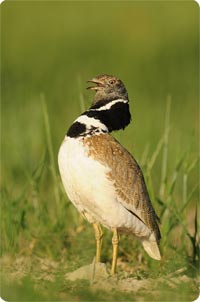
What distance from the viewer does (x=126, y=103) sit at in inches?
206

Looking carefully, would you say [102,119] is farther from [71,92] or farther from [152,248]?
[71,92]

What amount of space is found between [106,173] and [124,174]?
16cm

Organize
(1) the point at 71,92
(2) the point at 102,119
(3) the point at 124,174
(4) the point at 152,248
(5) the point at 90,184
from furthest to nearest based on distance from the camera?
(1) the point at 71,92, (4) the point at 152,248, (2) the point at 102,119, (3) the point at 124,174, (5) the point at 90,184

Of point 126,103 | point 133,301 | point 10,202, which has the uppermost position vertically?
point 126,103

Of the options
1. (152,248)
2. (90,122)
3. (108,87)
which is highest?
(108,87)

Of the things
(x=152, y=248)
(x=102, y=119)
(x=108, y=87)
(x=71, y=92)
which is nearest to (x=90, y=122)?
(x=102, y=119)

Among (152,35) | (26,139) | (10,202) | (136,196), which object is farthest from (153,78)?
(136,196)

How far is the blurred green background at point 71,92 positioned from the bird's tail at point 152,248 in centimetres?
39

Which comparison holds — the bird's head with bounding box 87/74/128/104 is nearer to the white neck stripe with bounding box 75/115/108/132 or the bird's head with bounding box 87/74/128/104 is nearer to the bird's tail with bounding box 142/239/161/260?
the white neck stripe with bounding box 75/115/108/132

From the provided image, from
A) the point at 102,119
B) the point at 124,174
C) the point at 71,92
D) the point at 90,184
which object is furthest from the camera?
the point at 71,92

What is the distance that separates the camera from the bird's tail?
5376mm

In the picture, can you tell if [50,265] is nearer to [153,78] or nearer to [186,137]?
[186,137]

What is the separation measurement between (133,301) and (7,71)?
21.8 ft

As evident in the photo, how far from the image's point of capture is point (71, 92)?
1005 cm
